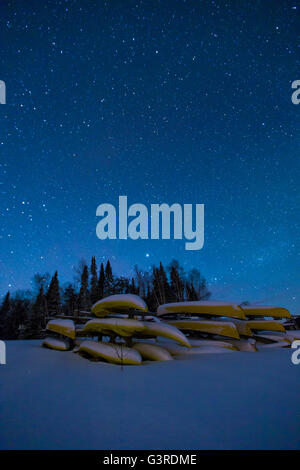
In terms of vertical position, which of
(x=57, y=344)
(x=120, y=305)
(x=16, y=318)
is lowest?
(x=16, y=318)

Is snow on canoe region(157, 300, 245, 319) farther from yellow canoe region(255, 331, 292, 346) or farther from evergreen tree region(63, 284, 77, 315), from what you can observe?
evergreen tree region(63, 284, 77, 315)

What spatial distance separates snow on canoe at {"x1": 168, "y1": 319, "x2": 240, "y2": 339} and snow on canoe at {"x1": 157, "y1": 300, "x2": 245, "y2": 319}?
304mm

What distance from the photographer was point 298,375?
3799mm

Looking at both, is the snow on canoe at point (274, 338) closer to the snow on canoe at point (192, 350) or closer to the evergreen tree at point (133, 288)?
the snow on canoe at point (192, 350)

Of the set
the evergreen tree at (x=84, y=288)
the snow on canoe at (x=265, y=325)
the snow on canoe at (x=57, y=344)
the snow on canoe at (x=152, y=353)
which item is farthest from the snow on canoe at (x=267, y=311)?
the evergreen tree at (x=84, y=288)

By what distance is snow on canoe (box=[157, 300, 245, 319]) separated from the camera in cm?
698

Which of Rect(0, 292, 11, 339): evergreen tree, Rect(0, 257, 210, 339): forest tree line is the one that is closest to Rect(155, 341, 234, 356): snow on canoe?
Rect(0, 257, 210, 339): forest tree line

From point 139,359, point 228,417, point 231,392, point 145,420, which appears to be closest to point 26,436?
point 145,420

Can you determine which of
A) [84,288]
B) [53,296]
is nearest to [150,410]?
[53,296]

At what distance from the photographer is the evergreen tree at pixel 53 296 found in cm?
3281

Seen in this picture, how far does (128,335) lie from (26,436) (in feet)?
13.0

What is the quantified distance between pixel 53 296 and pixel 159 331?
32422 millimetres

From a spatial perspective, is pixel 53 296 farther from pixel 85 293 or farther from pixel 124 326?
pixel 124 326

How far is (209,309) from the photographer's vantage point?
24.0ft
